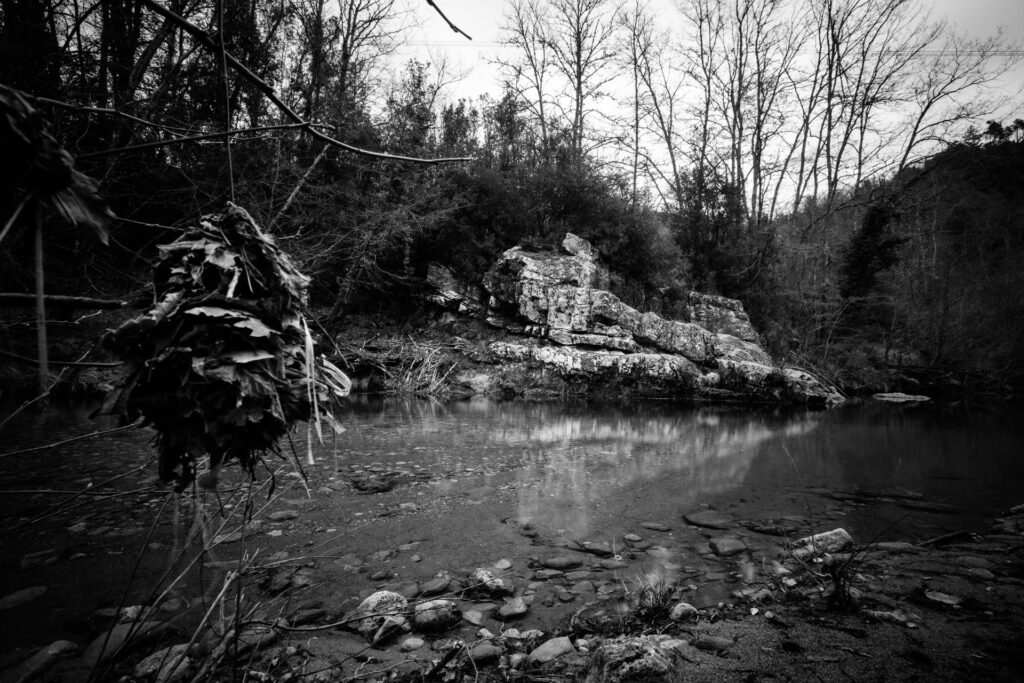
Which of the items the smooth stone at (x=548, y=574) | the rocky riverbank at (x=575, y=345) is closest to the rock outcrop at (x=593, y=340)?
the rocky riverbank at (x=575, y=345)

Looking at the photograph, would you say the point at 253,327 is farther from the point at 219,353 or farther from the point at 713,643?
the point at 713,643

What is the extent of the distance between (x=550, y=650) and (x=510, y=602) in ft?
1.50

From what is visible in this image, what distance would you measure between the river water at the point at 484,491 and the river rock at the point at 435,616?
45 cm

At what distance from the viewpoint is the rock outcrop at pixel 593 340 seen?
11.6 metres

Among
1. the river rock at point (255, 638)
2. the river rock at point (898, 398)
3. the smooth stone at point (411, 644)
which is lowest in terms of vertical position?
the river rock at point (898, 398)

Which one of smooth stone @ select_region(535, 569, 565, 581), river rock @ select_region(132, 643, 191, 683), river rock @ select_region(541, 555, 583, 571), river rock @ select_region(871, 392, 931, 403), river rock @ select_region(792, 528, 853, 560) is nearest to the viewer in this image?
river rock @ select_region(132, 643, 191, 683)

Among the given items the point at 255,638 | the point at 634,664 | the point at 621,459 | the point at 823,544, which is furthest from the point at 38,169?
the point at 621,459

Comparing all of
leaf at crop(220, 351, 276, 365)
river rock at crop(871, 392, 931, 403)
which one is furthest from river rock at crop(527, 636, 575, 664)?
river rock at crop(871, 392, 931, 403)

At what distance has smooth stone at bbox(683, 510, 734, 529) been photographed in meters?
3.19

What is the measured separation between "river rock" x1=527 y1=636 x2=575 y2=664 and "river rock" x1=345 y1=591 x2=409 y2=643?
56 cm

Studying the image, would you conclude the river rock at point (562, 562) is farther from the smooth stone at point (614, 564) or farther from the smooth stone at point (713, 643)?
the smooth stone at point (713, 643)

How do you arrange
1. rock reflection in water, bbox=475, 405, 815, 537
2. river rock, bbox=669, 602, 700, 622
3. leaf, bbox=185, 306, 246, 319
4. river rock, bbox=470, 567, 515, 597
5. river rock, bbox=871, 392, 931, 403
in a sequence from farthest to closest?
river rock, bbox=871, 392, 931, 403
rock reflection in water, bbox=475, 405, 815, 537
river rock, bbox=470, 567, 515, 597
river rock, bbox=669, 602, 700, 622
leaf, bbox=185, 306, 246, 319

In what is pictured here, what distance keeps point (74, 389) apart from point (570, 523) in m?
10.1

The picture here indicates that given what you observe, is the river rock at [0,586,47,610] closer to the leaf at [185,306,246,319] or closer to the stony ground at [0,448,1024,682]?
the stony ground at [0,448,1024,682]
